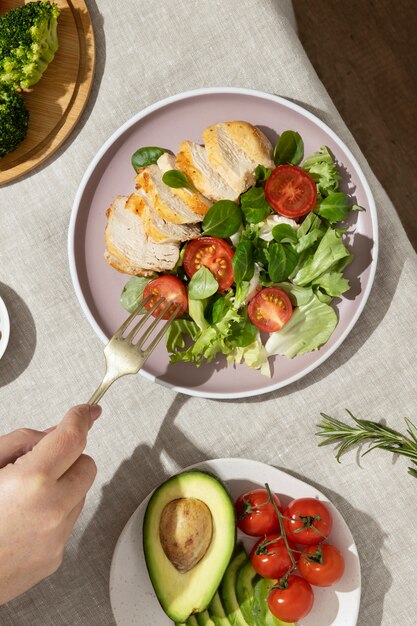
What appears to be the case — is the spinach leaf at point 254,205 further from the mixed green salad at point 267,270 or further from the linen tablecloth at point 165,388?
the linen tablecloth at point 165,388

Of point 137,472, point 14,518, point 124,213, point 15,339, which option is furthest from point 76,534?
point 124,213

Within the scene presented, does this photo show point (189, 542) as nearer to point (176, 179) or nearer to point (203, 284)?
point (203, 284)

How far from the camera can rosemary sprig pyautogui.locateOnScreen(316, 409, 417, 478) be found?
5.34 ft

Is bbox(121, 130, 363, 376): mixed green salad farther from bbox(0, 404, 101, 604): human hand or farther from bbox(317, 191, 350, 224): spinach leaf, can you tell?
bbox(0, 404, 101, 604): human hand

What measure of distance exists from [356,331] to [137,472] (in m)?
0.64

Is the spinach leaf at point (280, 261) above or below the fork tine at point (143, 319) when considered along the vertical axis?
above

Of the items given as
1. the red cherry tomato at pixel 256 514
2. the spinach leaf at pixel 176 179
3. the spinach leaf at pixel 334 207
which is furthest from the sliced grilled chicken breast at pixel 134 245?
the red cherry tomato at pixel 256 514

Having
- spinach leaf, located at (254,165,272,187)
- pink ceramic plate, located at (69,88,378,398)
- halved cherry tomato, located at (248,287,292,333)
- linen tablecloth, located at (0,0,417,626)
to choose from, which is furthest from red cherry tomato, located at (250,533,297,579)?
spinach leaf, located at (254,165,272,187)

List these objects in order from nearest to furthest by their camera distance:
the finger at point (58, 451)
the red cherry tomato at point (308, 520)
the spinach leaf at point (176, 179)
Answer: the finger at point (58, 451), the spinach leaf at point (176, 179), the red cherry tomato at point (308, 520)

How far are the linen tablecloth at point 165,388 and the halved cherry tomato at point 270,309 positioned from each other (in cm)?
19

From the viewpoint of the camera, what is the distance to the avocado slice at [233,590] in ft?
5.47

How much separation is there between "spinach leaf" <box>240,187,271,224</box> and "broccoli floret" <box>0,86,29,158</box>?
53 centimetres

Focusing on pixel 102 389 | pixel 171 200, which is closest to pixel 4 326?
pixel 102 389

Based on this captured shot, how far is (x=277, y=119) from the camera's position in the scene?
160cm
